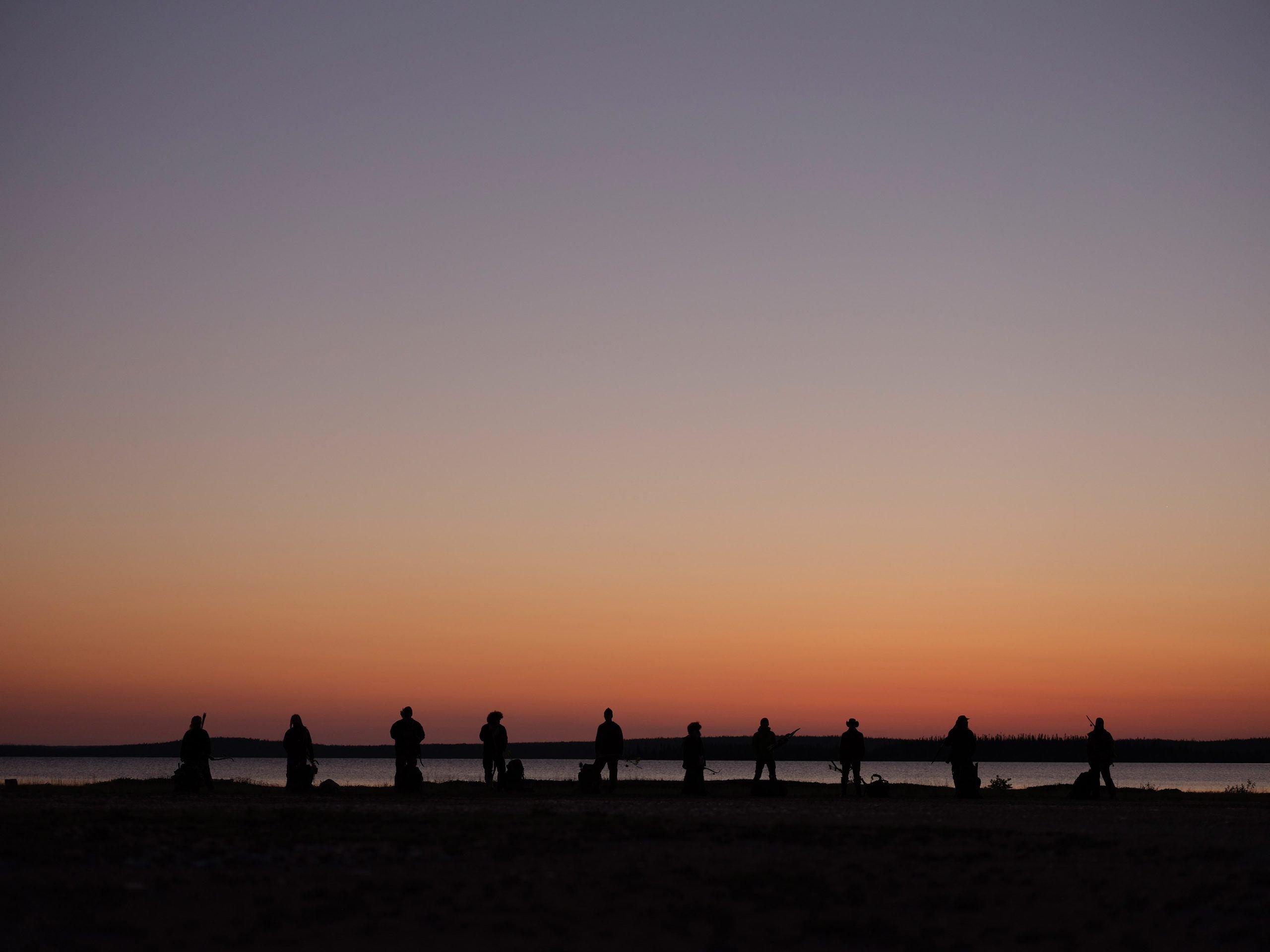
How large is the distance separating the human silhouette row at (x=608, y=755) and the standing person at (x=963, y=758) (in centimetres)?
2

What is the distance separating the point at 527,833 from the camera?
17219 mm

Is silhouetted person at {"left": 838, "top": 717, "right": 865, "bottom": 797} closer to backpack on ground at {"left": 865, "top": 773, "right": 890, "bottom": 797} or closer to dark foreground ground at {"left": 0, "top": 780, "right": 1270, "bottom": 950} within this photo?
backpack on ground at {"left": 865, "top": 773, "right": 890, "bottom": 797}

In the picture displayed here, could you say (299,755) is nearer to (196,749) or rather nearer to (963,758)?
(196,749)

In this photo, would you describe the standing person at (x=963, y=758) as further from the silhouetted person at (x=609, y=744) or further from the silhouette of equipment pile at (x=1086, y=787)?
the silhouetted person at (x=609, y=744)

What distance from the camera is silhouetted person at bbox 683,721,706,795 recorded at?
1272 inches

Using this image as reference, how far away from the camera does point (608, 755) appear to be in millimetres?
33281

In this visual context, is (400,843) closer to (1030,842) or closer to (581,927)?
(581,927)

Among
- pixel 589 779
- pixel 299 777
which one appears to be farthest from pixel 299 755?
pixel 589 779

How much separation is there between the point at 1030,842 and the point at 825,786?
2334cm

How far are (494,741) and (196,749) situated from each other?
686 cm

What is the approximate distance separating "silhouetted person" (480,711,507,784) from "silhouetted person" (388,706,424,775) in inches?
60.1

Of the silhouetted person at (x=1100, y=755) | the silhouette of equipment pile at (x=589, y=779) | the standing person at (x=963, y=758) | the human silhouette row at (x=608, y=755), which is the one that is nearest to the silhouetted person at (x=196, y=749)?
the human silhouette row at (x=608, y=755)

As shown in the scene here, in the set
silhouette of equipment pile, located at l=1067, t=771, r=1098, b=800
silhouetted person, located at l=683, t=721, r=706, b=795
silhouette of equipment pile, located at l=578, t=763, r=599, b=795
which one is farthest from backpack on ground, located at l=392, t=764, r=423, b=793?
silhouette of equipment pile, located at l=1067, t=771, r=1098, b=800

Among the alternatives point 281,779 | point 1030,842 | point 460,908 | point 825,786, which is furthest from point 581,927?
point 281,779
